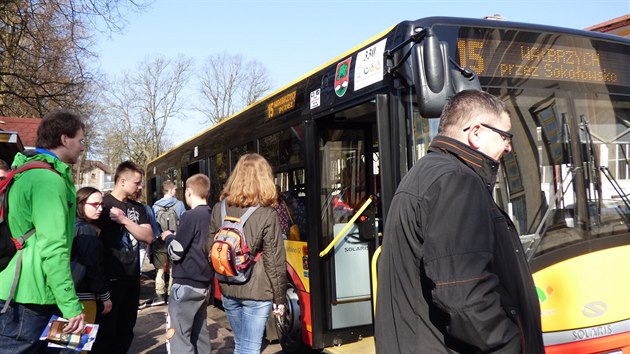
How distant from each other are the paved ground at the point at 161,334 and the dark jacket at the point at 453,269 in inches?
173

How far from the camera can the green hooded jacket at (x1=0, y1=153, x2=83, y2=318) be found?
2664mm

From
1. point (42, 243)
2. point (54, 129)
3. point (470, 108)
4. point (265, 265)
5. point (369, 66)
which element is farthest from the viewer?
point (369, 66)

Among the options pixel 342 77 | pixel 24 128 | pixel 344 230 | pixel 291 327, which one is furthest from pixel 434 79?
pixel 24 128

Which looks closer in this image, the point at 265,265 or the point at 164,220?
the point at 265,265

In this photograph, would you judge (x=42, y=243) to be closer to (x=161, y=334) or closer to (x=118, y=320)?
(x=118, y=320)

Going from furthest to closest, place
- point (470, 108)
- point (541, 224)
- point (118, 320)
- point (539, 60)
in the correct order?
point (118, 320)
point (539, 60)
point (541, 224)
point (470, 108)

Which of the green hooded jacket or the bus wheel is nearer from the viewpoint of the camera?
the green hooded jacket

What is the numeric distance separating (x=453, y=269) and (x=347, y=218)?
3327 mm

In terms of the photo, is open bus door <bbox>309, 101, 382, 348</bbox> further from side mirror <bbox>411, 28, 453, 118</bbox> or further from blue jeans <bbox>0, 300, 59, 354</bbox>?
blue jeans <bbox>0, 300, 59, 354</bbox>

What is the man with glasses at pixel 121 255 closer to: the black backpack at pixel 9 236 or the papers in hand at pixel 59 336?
the papers in hand at pixel 59 336

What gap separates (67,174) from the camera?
115 inches

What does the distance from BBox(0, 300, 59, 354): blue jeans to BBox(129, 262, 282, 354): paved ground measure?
3.32 meters

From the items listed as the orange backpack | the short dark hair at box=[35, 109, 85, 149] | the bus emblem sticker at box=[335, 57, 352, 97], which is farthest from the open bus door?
the short dark hair at box=[35, 109, 85, 149]

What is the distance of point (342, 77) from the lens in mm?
4598
